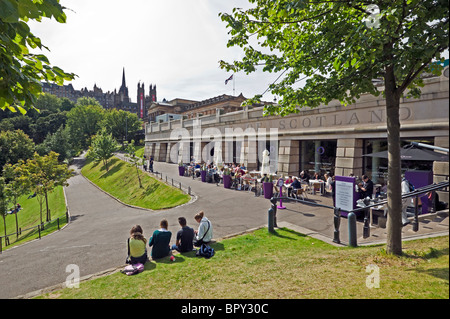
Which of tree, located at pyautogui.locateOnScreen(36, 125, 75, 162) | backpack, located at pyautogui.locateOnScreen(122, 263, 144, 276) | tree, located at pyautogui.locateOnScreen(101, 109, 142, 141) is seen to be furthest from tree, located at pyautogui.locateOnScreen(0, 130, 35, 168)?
backpack, located at pyautogui.locateOnScreen(122, 263, 144, 276)

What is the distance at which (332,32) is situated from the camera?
19.3ft

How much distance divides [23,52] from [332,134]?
17.3 m

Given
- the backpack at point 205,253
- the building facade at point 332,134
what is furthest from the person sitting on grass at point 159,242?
the building facade at point 332,134

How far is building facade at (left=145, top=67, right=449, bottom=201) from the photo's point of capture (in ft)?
42.3

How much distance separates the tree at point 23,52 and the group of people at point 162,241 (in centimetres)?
423

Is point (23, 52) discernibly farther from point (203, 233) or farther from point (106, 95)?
point (106, 95)

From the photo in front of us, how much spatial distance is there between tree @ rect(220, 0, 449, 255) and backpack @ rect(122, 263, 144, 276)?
572 centimetres

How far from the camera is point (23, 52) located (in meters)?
4.61

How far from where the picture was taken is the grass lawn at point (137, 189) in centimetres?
1938

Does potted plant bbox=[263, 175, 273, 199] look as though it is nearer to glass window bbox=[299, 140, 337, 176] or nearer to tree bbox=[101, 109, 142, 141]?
glass window bbox=[299, 140, 337, 176]

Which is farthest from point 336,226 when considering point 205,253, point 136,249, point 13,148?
point 13,148
